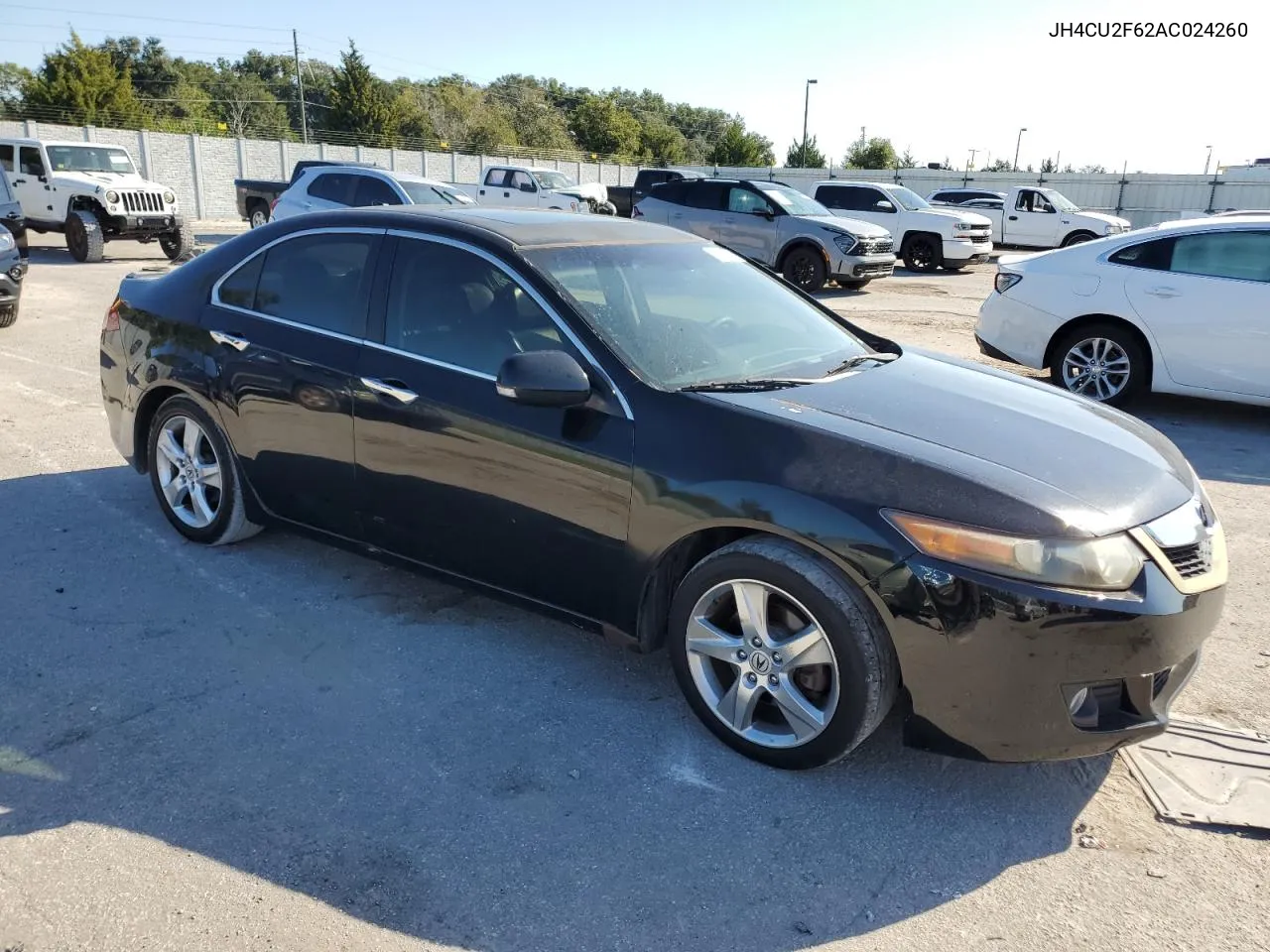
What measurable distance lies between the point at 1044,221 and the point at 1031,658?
1075 inches

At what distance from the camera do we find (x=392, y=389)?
12.2 ft

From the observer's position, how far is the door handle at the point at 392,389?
366 centimetres

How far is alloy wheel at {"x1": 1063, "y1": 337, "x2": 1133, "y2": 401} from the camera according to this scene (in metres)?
7.95

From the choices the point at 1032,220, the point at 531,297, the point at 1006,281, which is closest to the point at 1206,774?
the point at 531,297

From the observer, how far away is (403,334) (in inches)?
149

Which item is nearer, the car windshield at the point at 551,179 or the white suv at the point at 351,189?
the white suv at the point at 351,189

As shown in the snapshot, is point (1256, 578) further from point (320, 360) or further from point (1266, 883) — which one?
point (320, 360)

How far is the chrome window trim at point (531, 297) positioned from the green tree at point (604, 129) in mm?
65608

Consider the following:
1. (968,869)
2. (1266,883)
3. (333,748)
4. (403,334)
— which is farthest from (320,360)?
(1266,883)

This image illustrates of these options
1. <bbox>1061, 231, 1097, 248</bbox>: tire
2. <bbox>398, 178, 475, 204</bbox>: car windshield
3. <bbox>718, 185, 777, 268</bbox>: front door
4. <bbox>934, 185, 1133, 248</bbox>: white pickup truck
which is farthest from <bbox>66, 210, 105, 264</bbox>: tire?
<bbox>1061, 231, 1097, 248</bbox>: tire

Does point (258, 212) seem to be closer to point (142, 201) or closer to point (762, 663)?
point (142, 201)

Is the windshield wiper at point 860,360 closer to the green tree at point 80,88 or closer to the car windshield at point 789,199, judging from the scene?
the car windshield at point 789,199

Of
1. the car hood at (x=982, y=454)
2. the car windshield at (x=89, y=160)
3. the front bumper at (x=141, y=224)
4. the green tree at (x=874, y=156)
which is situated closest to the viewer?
the car hood at (x=982, y=454)

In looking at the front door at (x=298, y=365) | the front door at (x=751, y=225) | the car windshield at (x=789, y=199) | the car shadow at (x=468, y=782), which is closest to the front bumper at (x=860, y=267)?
the front door at (x=751, y=225)
